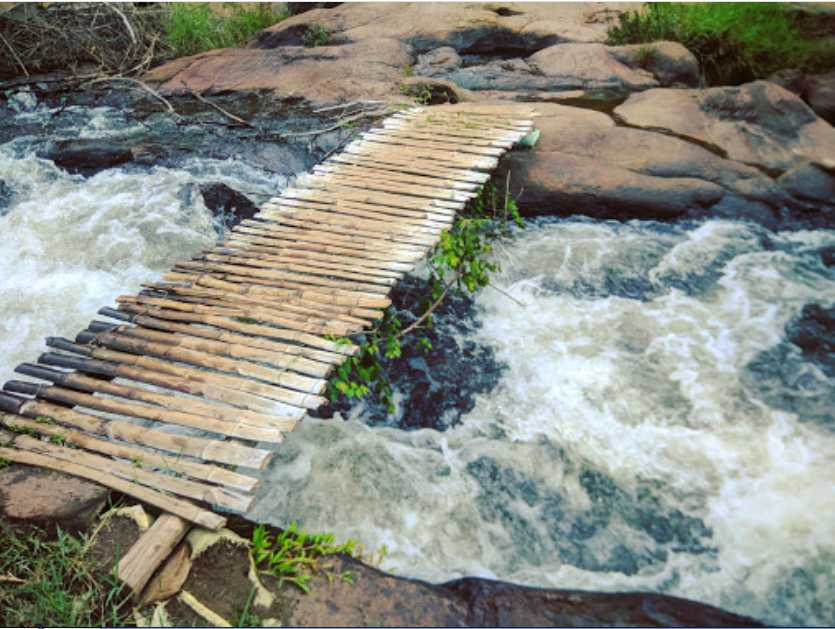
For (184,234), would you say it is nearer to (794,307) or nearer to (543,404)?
(543,404)

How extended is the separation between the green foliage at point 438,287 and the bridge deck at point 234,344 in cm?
14

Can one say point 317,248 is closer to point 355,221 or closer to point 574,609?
point 355,221

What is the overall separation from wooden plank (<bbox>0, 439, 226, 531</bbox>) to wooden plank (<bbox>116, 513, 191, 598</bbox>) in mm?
40

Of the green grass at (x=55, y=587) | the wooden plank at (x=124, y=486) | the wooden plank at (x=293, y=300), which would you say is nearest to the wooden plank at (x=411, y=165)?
the wooden plank at (x=293, y=300)

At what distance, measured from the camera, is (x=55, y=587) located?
1.95 metres

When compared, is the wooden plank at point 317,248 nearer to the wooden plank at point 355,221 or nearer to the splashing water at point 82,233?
the wooden plank at point 355,221

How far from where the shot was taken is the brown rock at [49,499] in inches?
84.1

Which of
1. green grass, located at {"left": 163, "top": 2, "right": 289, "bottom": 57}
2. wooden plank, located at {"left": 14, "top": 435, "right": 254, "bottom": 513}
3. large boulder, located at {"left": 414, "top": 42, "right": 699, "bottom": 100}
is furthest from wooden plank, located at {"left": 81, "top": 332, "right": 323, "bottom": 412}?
green grass, located at {"left": 163, "top": 2, "right": 289, "bottom": 57}

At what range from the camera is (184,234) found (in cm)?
512

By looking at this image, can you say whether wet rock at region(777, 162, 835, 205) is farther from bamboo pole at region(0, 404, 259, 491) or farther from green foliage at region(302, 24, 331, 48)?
A: green foliage at region(302, 24, 331, 48)

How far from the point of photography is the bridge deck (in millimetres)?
2395

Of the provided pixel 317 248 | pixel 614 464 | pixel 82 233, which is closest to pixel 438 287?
pixel 317 248

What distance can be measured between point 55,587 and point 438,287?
2662 mm

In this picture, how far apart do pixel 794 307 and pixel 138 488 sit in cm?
438
